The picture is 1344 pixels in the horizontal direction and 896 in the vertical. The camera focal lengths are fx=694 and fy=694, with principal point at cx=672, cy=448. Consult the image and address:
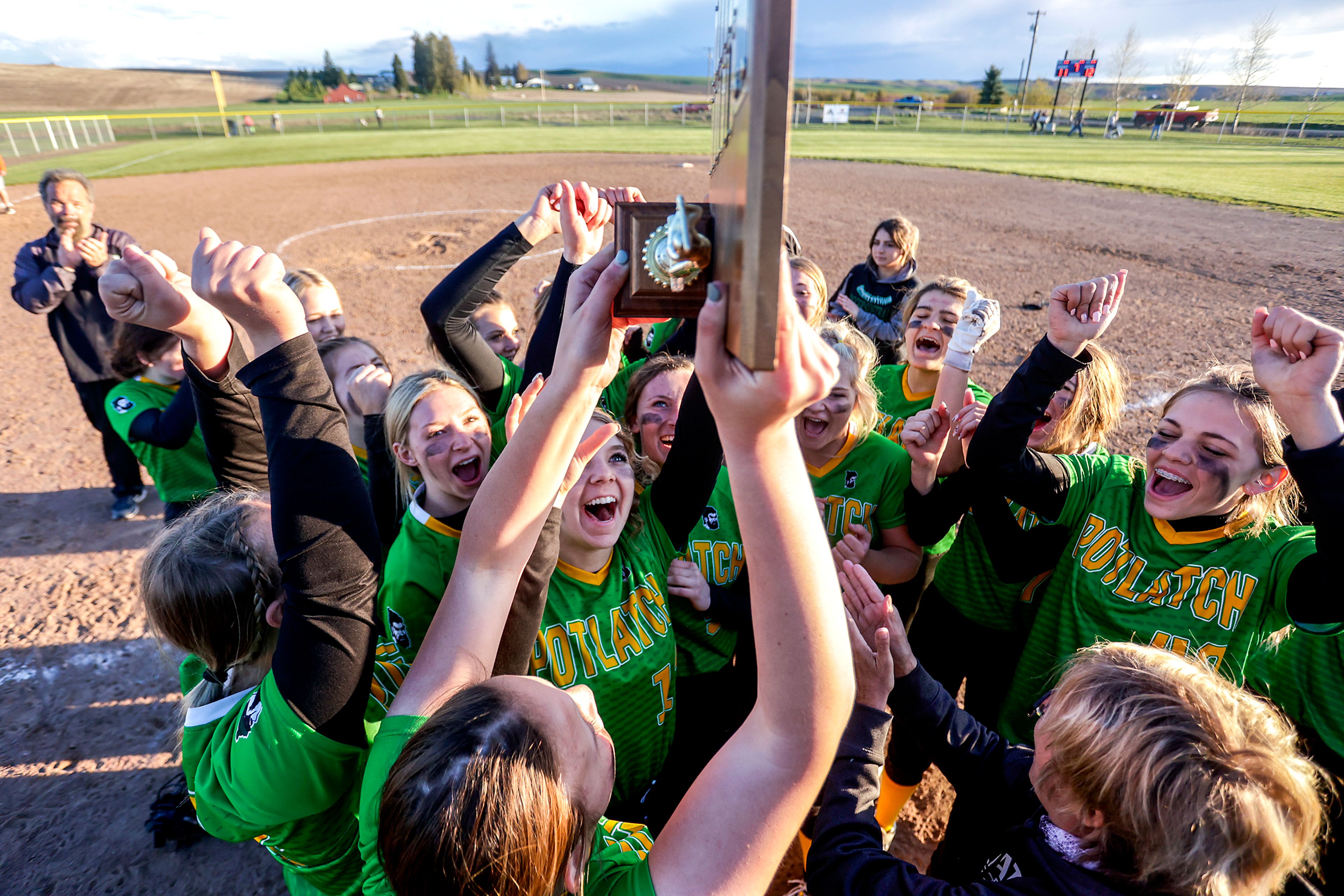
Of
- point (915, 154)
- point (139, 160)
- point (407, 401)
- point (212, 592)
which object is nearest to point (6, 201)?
point (139, 160)

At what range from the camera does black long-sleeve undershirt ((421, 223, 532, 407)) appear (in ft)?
9.61

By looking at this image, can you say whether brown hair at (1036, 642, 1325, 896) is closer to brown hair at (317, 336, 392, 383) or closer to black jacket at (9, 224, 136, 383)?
brown hair at (317, 336, 392, 383)

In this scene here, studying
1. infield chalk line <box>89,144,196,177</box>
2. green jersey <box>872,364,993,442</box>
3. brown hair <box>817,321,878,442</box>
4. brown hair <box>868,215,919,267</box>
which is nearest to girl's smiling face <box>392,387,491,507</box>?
brown hair <box>817,321,878,442</box>

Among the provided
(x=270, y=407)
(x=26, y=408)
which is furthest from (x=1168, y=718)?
(x=26, y=408)

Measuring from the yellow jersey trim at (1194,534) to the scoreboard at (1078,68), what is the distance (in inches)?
2494

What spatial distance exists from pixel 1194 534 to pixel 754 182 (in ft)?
7.64

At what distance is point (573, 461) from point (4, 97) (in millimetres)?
67632

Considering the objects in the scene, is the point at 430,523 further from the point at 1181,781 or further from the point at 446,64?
the point at 446,64

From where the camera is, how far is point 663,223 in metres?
1.09

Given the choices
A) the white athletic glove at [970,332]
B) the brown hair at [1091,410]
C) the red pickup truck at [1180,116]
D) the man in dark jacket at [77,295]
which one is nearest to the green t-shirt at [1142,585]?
the brown hair at [1091,410]

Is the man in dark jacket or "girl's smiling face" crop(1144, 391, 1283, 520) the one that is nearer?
"girl's smiling face" crop(1144, 391, 1283, 520)

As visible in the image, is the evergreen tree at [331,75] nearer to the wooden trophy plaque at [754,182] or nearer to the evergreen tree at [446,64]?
the evergreen tree at [446,64]

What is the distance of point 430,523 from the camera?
2.28 metres

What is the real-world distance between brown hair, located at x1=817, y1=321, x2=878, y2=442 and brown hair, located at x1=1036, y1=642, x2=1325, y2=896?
1.58 metres
